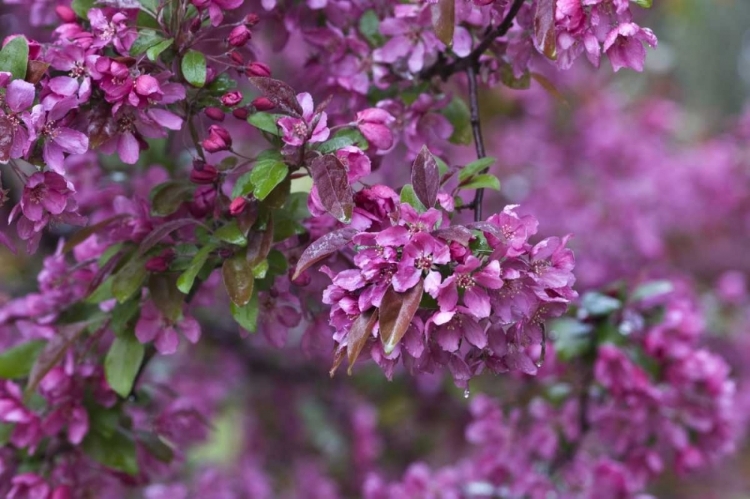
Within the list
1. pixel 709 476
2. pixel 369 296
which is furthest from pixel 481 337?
pixel 709 476

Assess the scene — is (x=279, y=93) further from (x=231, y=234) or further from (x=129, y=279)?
(x=129, y=279)

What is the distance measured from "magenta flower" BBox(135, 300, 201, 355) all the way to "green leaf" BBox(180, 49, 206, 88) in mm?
381

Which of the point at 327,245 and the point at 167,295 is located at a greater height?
the point at 327,245

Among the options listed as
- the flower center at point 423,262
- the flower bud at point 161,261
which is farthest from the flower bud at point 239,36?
the flower center at point 423,262

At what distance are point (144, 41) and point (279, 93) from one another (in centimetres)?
A: 21

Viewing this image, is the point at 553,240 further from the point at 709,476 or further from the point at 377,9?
the point at 709,476

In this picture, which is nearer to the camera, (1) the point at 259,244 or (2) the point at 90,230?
(1) the point at 259,244

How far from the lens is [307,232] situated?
4.27 ft

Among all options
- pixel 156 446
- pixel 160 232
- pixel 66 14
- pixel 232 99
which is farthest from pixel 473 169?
pixel 156 446

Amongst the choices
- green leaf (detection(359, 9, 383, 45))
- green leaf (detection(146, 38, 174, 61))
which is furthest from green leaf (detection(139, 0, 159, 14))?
green leaf (detection(359, 9, 383, 45))

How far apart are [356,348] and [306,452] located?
2529 mm

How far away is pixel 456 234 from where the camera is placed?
1005 millimetres

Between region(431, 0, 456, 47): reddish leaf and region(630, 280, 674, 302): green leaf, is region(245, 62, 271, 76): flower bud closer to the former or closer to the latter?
region(431, 0, 456, 47): reddish leaf

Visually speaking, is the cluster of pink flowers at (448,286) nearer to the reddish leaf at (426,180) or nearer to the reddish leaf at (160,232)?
the reddish leaf at (426,180)
